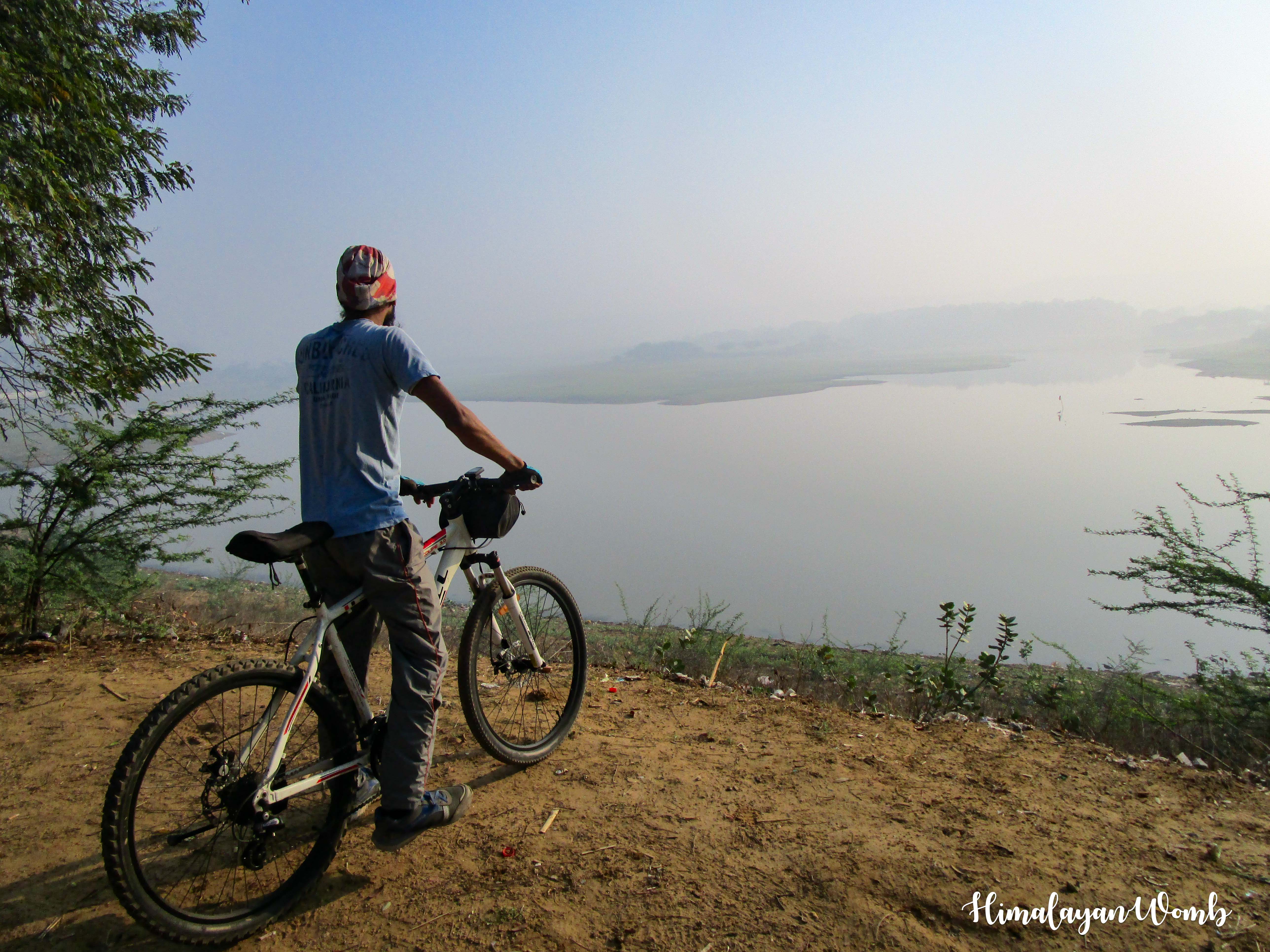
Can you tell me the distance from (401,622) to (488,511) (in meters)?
0.71

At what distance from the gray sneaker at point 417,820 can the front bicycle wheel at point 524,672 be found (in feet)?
1.24

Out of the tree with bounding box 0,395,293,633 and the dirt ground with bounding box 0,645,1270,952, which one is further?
the tree with bounding box 0,395,293,633

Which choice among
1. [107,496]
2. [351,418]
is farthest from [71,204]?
[351,418]

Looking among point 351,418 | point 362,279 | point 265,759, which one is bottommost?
point 265,759

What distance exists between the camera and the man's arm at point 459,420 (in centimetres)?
276

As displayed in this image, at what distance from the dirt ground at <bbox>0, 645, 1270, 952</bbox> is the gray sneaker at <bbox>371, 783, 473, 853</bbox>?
12 centimetres

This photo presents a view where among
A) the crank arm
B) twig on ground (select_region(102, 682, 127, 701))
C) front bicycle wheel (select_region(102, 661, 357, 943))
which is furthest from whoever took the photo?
twig on ground (select_region(102, 682, 127, 701))

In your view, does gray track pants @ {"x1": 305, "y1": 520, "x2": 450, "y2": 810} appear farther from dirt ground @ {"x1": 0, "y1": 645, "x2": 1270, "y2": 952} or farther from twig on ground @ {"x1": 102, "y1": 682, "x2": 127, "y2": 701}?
twig on ground @ {"x1": 102, "y1": 682, "x2": 127, "y2": 701}

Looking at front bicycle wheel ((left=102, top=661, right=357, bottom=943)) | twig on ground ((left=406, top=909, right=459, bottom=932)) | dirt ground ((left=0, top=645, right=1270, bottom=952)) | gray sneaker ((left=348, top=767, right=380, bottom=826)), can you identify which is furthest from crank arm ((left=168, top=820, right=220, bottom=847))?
twig on ground ((left=406, top=909, right=459, bottom=932))

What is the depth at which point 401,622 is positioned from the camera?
112 inches

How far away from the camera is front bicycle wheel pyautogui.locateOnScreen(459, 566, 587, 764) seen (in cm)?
347

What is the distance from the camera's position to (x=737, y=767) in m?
3.86

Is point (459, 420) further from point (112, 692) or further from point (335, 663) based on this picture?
point (112, 692)

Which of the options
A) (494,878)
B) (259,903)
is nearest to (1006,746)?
(494,878)
